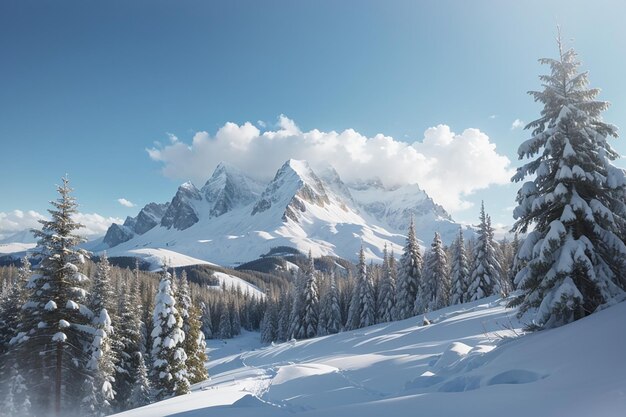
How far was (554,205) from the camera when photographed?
11.6 m

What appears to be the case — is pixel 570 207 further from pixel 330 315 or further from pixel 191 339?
pixel 330 315

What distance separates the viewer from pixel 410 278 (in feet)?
168

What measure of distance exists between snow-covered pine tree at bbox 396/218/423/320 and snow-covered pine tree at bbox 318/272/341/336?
12.1 meters

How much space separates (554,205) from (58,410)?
22765mm

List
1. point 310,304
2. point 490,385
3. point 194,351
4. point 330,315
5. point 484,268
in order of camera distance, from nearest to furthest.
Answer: point 490,385, point 194,351, point 484,268, point 310,304, point 330,315

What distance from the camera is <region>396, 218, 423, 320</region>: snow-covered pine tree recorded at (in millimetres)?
50938

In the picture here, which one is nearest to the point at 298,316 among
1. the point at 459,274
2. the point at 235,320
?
the point at 459,274

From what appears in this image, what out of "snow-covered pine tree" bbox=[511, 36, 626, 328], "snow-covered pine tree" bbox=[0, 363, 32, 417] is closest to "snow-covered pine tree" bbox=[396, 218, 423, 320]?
"snow-covered pine tree" bbox=[511, 36, 626, 328]

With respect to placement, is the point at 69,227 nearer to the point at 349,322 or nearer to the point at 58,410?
the point at 58,410

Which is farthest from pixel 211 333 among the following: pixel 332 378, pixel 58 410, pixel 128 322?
pixel 332 378

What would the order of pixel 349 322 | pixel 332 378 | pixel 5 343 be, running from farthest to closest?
pixel 349 322 → pixel 5 343 → pixel 332 378

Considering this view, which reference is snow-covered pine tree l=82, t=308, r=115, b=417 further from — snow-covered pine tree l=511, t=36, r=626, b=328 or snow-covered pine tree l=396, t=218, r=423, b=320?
snow-covered pine tree l=396, t=218, r=423, b=320

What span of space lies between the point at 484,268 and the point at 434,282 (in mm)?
7136

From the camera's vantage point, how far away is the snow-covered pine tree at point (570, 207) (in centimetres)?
1077
